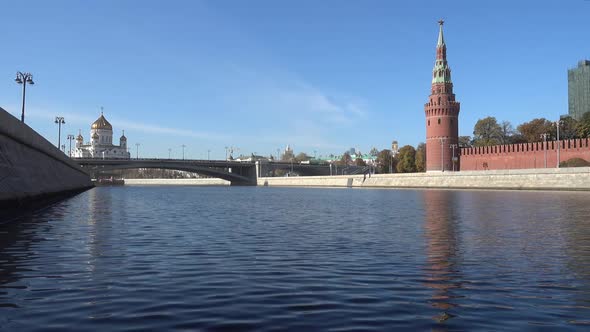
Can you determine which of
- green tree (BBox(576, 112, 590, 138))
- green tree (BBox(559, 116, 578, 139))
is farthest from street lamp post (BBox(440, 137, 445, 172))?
green tree (BBox(576, 112, 590, 138))

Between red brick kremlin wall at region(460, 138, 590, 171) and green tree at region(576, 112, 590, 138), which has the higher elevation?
green tree at region(576, 112, 590, 138)

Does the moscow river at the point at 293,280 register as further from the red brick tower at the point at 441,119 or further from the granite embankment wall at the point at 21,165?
the red brick tower at the point at 441,119

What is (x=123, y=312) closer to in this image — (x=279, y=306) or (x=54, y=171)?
(x=279, y=306)

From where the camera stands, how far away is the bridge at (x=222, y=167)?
110812mm

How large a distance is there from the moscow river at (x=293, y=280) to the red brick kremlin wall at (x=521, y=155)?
68.0 m

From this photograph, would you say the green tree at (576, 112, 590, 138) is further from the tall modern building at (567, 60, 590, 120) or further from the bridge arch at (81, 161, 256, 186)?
the tall modern building at (567, 60, 590, 120)

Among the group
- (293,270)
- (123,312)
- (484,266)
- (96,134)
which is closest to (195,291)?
(123,312)

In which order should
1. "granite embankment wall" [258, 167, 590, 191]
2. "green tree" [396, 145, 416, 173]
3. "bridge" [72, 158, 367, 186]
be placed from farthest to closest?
"green tree" [396, 145, 416, 173] → "bridge" [72, 158, 367, 186] → "granite embankment wall" [258, 167, 590, 191]

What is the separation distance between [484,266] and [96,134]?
Answer: 199m

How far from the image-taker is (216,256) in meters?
12.8

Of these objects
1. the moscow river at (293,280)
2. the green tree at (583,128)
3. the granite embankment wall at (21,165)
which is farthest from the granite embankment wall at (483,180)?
the granite embankment wall at (21,165)

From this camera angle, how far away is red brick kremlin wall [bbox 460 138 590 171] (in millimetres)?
78688

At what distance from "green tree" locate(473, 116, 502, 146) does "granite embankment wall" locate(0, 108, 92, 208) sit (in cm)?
9526

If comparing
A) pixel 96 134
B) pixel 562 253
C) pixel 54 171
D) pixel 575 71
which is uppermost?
pixel 575 71
